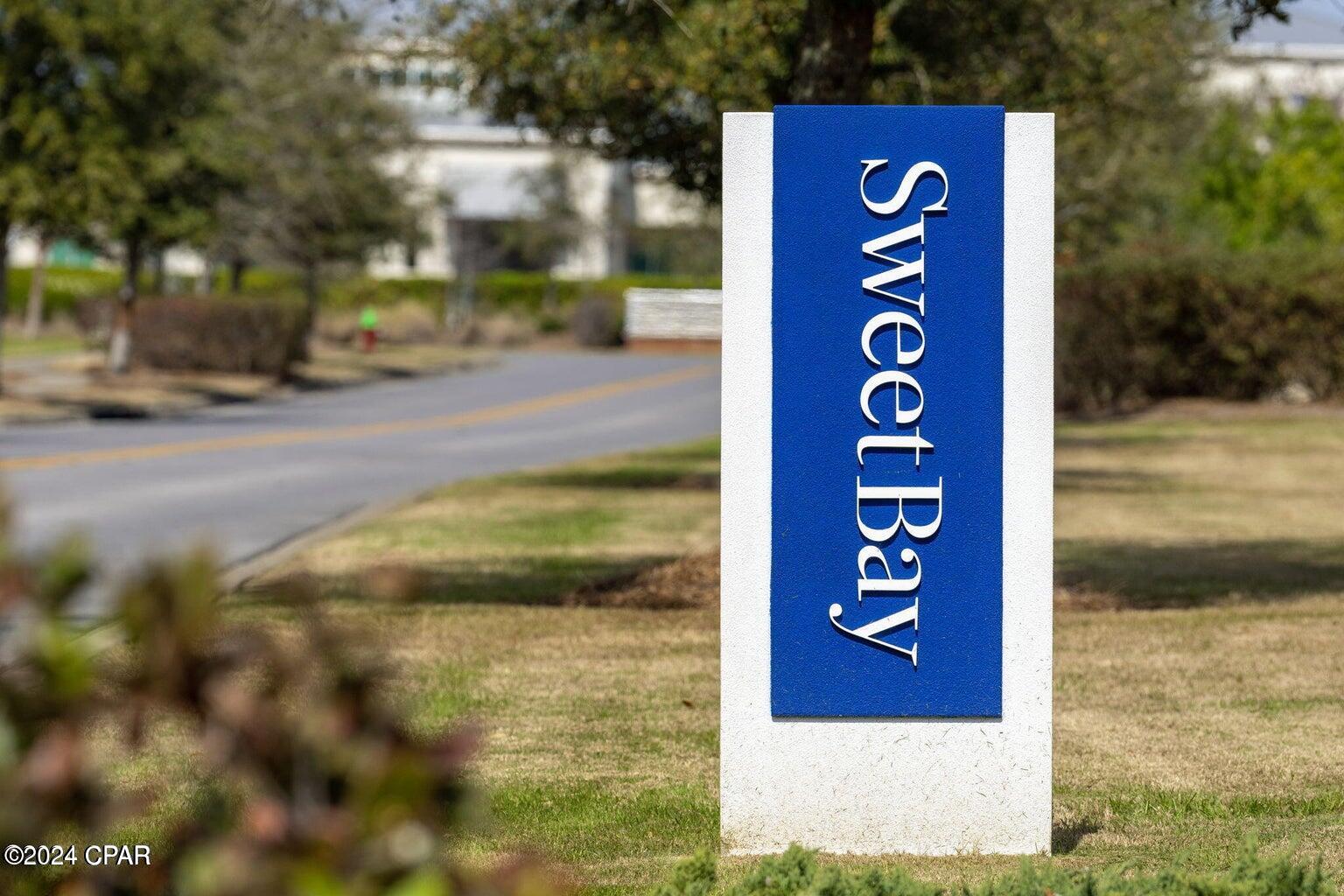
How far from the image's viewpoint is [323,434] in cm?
2594

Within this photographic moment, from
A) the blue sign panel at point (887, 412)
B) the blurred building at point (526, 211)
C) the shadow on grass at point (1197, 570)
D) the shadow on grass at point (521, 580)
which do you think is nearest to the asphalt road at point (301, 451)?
the shadow on grass at point (521, 580)

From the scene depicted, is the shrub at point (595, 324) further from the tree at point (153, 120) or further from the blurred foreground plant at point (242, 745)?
the blurred foreground plant at point (242, 745)

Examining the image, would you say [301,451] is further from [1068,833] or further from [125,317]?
[1068,833]

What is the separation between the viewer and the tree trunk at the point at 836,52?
1112 cm

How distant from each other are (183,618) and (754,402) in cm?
371

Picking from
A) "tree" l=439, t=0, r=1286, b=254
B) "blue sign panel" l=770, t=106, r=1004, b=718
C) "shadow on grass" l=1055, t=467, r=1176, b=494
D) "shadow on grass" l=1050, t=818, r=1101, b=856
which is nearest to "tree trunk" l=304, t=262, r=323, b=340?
"shadow on grass" l=1055, t=467, r=1176, b=494

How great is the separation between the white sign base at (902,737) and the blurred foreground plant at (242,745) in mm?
3421

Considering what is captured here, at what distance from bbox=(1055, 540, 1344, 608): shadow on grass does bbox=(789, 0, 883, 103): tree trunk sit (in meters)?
3.28

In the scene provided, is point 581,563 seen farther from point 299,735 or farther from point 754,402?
point 299,735

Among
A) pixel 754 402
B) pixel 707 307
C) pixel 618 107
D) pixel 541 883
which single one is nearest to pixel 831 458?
pixel 754 402

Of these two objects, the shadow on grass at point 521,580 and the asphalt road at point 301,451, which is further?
the asphalt road at point 301,451

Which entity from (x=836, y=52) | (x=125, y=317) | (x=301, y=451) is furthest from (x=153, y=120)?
(x=836, y=52)

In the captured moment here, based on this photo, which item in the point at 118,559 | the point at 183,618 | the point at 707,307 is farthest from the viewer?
the point at 707,307

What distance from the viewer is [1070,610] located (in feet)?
35.5
